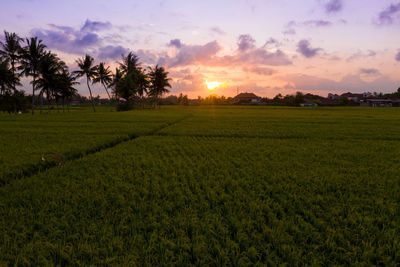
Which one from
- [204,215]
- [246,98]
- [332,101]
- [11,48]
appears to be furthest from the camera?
[246,98]

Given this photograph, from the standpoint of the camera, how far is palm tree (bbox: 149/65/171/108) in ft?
154

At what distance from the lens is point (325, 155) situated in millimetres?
6750

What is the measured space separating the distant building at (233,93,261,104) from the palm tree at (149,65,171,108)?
38.2 m

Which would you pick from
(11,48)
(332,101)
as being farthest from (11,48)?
(332,101)

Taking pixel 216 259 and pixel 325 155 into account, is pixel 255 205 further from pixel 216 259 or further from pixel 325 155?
pixel 325 155

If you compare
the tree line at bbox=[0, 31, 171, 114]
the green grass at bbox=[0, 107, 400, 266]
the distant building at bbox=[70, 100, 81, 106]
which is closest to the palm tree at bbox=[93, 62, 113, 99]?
the tree line at bbox=[0, 31, 171, 114]

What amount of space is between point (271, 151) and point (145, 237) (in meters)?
5.66

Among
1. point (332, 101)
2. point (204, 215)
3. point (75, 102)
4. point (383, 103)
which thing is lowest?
point (204, 215)

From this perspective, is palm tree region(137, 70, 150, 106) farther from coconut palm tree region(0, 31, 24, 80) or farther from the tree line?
coconut palm tree region(0, 31, 24, 80)

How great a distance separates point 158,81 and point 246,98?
4477 cm

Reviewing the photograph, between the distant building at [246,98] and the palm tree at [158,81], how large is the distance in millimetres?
38197

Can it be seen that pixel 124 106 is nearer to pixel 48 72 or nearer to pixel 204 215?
pixel 48 72

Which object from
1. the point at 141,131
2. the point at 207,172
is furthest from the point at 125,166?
the point at 141,131

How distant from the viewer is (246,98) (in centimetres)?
8300
